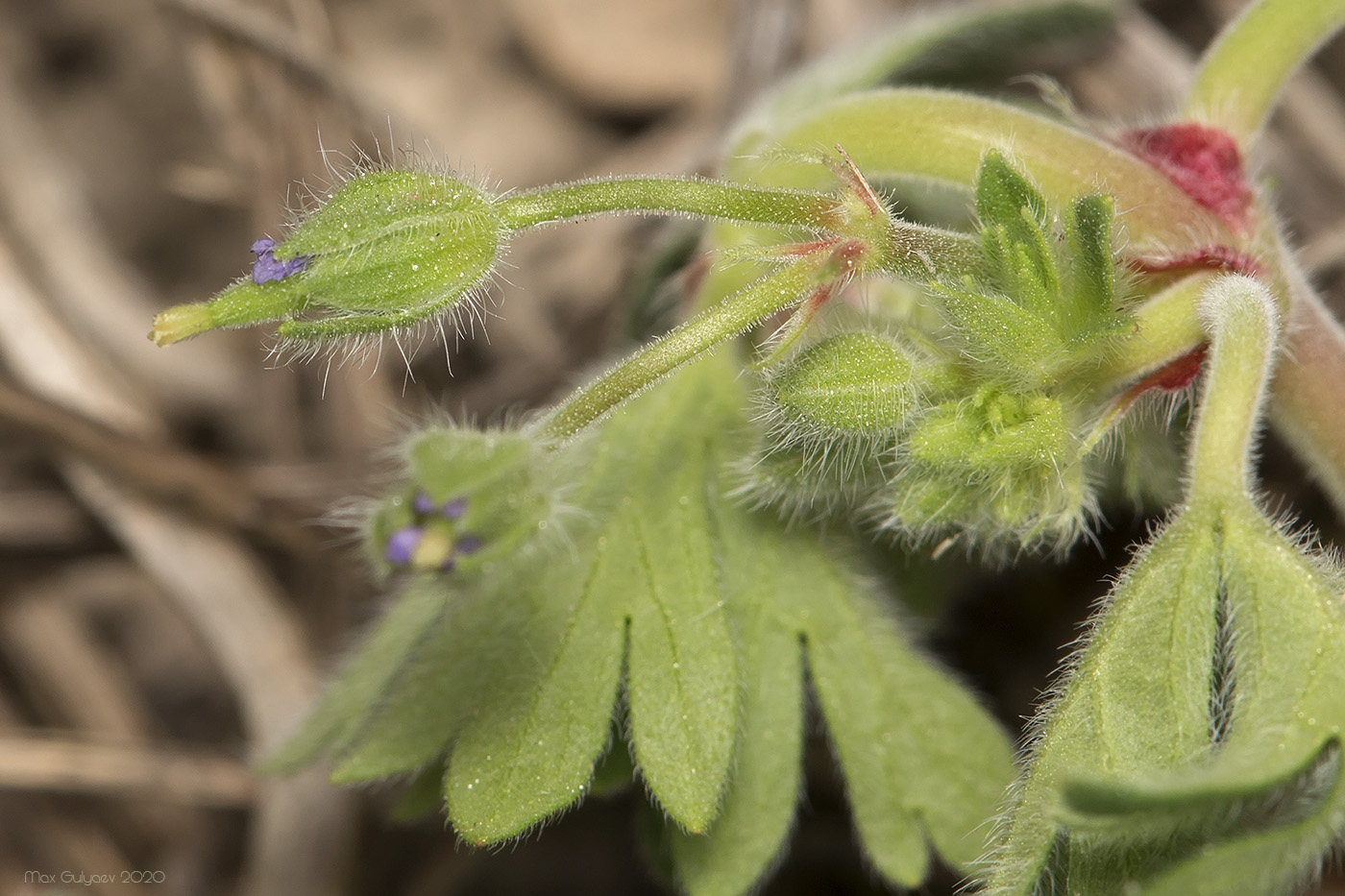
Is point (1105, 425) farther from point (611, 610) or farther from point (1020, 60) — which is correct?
point (1020, 60)

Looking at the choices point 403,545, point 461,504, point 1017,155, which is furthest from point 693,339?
point 1017,155

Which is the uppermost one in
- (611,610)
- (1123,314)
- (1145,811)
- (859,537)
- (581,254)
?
(1123,314)

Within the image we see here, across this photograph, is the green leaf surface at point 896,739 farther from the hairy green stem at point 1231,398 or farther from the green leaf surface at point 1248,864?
the green leaf surface at point 1248,864

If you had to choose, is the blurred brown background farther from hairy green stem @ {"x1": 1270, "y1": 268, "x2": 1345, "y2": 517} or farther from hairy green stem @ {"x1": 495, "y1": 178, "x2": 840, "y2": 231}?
hairy green stem @ {"x1": 495, "y1": 178, "x2": 840, "y2": 231}

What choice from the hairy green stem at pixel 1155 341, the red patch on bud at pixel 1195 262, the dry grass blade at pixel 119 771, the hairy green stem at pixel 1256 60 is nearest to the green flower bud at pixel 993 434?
the hairy green stem at pixel 1155 341

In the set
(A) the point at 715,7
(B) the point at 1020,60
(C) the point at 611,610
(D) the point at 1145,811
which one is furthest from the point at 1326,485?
(A) the point at 715,7

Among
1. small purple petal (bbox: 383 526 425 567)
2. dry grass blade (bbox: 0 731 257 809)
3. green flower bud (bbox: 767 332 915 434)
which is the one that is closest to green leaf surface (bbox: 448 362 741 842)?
small purple petal (bbox: 383 526 425 567)

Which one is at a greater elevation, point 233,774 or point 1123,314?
point 1123,314
